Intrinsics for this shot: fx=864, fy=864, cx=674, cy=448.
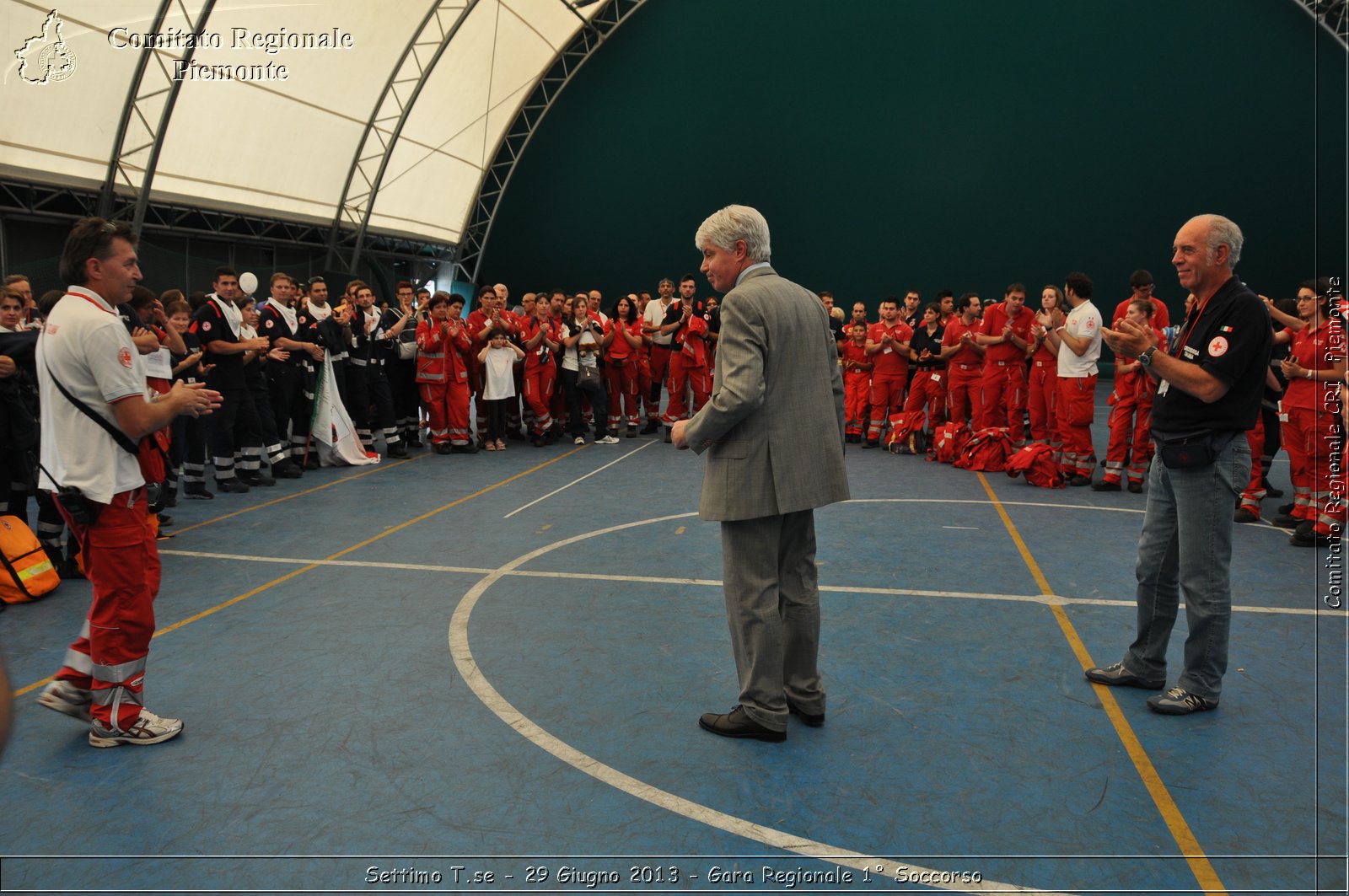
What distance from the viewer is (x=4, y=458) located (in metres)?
6.13

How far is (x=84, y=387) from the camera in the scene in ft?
11.5

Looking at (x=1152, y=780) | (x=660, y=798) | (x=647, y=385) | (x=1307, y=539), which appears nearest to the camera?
(x=660, y=798)

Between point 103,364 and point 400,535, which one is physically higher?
point 103,364

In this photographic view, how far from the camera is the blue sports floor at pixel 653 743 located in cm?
288

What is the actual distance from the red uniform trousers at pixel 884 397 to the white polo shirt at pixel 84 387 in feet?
33.5

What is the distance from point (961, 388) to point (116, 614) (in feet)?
32.7

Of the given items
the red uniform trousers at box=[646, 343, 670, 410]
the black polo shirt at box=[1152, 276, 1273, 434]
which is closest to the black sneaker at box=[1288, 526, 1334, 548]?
the black polo shirt at box=[1152, 276, 1273, 434]

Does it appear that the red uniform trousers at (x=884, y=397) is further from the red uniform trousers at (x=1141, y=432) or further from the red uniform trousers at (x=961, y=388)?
the red uniform trousers at (x=1141, y=432)

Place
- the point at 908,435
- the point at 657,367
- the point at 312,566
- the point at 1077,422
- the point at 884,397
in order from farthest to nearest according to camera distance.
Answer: the point at 657,367
the point at 884,397
the point at 908,435
the point at 1077,422
the point at 312,566

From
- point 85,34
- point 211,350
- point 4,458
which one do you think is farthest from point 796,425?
point 85,34

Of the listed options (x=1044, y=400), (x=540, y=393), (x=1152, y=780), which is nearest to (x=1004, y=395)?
(x=1044, y=400)

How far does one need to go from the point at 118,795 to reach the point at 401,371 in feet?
30.2

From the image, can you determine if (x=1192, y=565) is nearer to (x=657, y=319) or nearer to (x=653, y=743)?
(x=653, y=743)

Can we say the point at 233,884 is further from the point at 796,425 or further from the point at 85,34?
the point at 85,34
